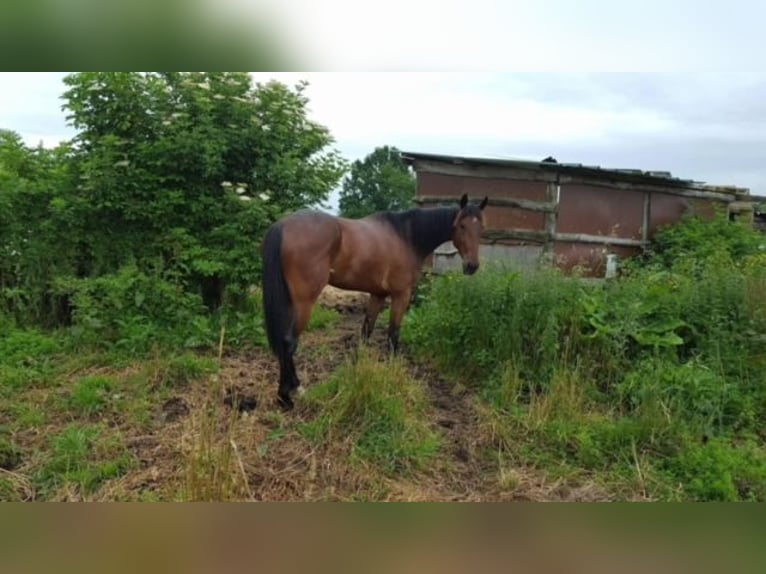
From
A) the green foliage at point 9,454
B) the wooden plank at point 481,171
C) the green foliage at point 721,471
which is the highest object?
the wooden plank at point 481,171

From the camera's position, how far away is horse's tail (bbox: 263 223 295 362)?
4184 millimetres

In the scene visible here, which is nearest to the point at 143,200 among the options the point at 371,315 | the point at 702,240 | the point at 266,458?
the point at 371,315

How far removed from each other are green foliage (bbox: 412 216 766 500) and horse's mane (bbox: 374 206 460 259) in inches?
19.3

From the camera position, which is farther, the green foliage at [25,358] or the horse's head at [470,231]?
the horse's head at [470,231]

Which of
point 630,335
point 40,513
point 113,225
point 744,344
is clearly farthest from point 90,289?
point 744,344

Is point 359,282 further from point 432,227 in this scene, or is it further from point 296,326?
point 296,326

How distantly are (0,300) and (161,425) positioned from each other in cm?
352

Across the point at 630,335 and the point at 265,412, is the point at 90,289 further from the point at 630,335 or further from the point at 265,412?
the point at 630,335

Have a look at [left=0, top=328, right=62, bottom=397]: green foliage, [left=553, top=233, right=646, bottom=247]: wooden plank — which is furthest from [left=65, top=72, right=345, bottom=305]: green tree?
[left=553, top=233, right=646, bottom=247]: wooden plank

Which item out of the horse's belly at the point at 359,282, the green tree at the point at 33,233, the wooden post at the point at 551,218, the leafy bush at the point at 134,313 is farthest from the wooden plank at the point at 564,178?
the green tree at the point at 33,233

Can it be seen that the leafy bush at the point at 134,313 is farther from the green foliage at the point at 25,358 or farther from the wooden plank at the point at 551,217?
the wooden plank at the point at 551,217

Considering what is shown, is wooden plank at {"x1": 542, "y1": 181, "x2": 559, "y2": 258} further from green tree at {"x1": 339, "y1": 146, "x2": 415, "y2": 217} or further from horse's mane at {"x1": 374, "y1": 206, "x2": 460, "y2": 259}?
green tree at {"x1": 339, "y1": 146, "x2": 415, "y2": 217}

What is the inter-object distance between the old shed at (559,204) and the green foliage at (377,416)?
4521 mm

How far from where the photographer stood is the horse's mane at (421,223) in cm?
537
